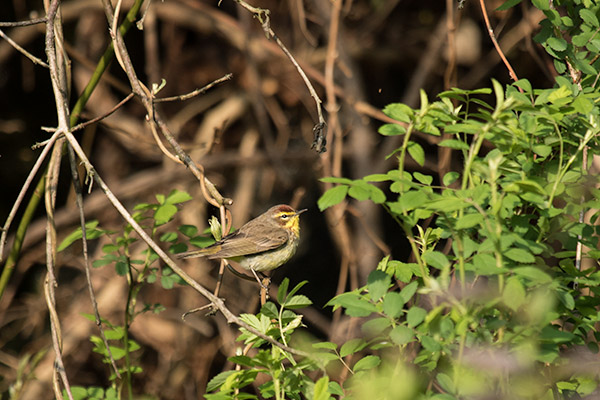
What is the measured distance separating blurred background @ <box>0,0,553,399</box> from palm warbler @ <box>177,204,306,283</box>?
1.16m

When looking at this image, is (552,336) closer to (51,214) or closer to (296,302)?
(296,302)

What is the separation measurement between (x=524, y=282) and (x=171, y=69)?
5.39m

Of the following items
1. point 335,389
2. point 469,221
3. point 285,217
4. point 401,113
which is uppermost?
point 401,113

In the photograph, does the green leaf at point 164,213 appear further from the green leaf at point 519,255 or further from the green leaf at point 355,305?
the green leaf at point 519,255

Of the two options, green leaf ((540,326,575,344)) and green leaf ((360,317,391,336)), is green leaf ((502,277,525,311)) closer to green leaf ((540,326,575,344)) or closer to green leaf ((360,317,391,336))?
green leaf ((540,326,575,344))

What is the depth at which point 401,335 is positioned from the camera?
1.53 m

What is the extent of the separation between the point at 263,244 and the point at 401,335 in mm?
2858

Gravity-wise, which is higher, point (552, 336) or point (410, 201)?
point (410, 201)

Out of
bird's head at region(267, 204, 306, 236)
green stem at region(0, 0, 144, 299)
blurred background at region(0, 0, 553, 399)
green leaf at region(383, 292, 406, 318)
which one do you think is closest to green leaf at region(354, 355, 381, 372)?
green leaf at region(383, 292, 406, 318)

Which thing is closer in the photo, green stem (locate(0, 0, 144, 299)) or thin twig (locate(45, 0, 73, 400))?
thin twig (locate(45, 0, 73, 400))

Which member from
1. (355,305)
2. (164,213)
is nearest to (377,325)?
(355,305)

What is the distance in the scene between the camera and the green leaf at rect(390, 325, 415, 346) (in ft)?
4.96

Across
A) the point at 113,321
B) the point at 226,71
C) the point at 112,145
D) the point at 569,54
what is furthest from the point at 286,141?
the point at 569,54

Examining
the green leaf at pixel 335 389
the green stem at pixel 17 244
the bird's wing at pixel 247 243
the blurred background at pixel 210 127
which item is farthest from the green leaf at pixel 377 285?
the blurred background at pixel 210 127
